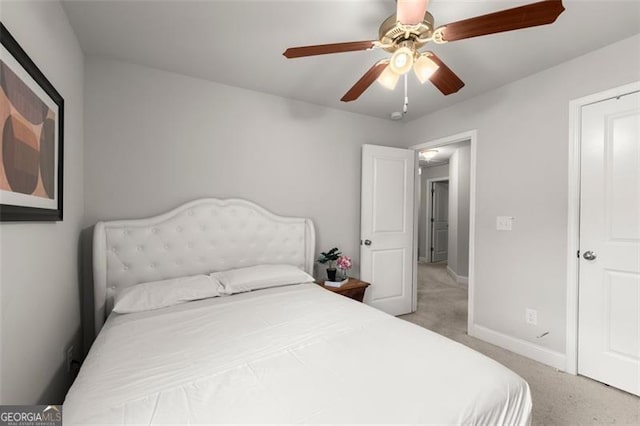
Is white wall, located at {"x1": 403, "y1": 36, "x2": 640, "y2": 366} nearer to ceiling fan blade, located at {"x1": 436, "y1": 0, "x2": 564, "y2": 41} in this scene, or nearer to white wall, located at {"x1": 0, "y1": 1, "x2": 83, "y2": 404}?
ceiling fan blade, located at {"x1": 436, "y1": 0, "x2": 564, "y2": 41}

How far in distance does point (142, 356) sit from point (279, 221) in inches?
66.7

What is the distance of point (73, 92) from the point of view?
1.84m

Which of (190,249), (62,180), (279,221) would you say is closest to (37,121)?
(62,180)

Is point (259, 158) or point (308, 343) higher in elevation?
point (259, 158)

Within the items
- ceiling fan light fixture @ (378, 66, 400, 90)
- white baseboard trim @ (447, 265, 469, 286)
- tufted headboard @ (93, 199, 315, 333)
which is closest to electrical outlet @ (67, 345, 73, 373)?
tufted headboard @ (93, 199, 315, 333)

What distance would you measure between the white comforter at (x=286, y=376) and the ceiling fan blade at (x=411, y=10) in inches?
59.1

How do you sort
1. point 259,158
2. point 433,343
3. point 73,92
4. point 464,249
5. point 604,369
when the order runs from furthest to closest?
point 464,249 < point 259,158 < point 604,369 < point 73,92 < point 433,343

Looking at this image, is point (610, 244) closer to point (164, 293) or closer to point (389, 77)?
point (389, 77)

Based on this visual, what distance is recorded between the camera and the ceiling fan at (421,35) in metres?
1.16

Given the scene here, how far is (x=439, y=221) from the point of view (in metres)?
7.29

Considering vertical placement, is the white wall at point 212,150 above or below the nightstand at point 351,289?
above

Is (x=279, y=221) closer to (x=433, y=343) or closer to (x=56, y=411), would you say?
(x=433, y=343)

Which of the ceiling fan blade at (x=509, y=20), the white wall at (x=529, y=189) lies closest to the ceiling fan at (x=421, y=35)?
the ceiling fan blade at (x=509, y=20)

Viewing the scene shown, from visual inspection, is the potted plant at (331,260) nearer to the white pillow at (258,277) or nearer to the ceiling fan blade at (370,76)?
the white pillow at (258,277)
